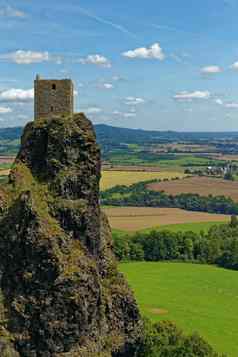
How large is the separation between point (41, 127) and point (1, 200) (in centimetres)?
735

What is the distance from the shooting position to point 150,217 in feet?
599

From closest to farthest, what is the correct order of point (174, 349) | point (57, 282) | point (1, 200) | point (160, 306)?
point (57, 282)
point (1, 200)
point (174, 349)
point (160, 306)

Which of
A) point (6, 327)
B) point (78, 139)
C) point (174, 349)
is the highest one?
point (78, 139)

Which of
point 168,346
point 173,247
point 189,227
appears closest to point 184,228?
point 189,227

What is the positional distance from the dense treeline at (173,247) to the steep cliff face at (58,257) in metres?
87.5

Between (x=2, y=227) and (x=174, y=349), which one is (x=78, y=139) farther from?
(x=174, y=349)

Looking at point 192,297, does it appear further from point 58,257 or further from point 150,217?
point 150,217

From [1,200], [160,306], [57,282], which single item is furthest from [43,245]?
[160,306]

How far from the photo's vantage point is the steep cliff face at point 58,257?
146ft

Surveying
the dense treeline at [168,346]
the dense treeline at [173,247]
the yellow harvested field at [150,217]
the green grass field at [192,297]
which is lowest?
the green grass field at [192,297]

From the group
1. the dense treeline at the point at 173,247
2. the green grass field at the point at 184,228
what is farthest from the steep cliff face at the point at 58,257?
the green grass field at the point at 184,228

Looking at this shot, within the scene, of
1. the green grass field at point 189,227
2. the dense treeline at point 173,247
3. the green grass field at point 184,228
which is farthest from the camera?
the green grass field at point 189,227

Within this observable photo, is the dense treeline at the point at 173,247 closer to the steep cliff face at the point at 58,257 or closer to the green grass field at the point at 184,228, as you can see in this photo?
the green grass field at the point at 184,228

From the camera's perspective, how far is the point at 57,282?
4428cm
